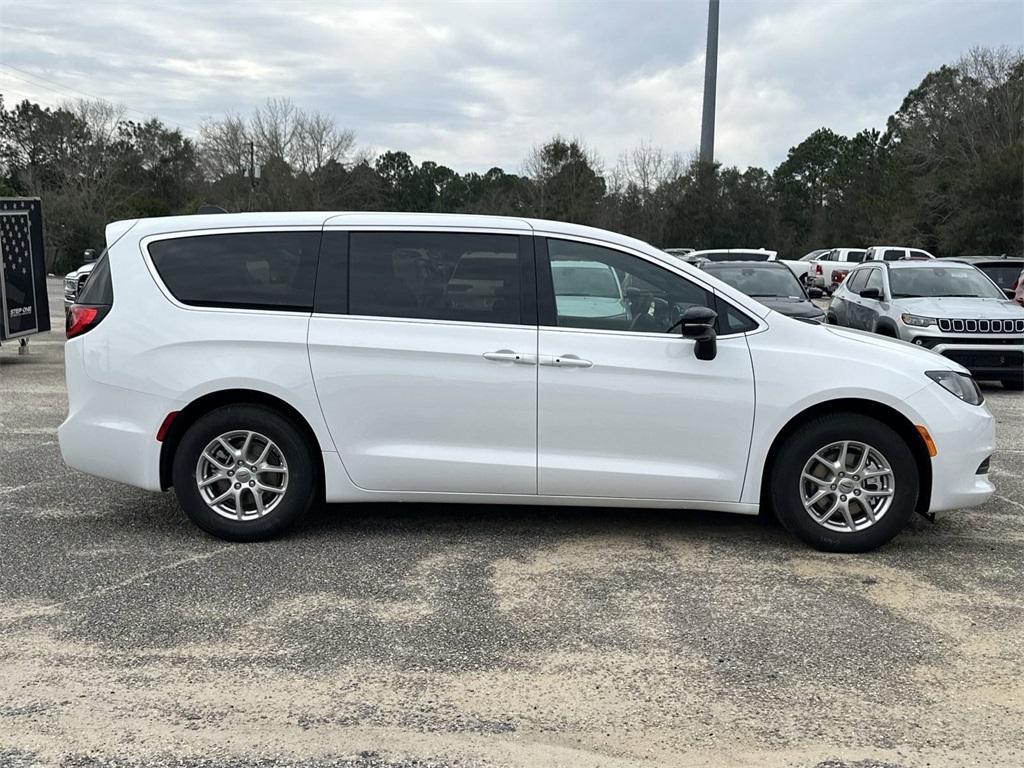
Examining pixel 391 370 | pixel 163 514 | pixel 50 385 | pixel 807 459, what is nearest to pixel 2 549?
pixel 163 514

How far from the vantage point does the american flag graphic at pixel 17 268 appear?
1262 centimetres

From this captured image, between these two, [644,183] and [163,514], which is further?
[644,183]

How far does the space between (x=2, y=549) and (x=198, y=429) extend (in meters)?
1.30

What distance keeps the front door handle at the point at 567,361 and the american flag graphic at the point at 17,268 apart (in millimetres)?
10522

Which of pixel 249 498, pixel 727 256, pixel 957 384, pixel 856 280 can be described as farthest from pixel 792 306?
pixel 727 256

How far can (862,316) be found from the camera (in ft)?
40.4

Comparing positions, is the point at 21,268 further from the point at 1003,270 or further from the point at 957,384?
the point at 1003,270

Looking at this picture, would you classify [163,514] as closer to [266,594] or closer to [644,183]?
[266,594]

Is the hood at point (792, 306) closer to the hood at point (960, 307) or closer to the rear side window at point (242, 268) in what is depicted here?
the hood at point (960, 307)

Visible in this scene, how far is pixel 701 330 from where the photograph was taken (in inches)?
191

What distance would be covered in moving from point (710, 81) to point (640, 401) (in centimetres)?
4042

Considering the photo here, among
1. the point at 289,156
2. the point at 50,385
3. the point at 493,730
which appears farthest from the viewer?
the point at 289,156

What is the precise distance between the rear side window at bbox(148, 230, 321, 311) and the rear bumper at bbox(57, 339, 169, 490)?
646 mm

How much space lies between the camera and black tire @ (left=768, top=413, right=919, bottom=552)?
4.89m
